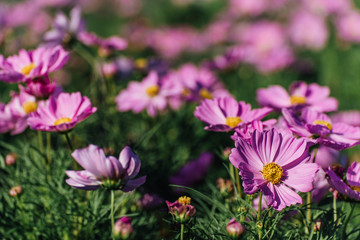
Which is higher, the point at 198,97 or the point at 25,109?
the point at 25,109

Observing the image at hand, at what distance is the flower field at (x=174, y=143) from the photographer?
78cm

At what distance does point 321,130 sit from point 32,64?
0.73m

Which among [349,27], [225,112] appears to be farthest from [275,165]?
[349,27]

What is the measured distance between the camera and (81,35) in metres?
1.47

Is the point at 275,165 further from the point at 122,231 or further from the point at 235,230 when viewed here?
the point at 122,231

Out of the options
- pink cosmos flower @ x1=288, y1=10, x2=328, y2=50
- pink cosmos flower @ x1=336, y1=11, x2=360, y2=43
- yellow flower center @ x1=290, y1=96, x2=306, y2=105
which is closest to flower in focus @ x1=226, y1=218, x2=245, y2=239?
yellow flower center @ x1=290, y1=96, x2=306, y2=105

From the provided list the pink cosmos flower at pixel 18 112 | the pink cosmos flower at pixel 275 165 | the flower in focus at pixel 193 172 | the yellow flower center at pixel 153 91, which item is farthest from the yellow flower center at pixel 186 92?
the pink cosmos flower at pixel 275 165

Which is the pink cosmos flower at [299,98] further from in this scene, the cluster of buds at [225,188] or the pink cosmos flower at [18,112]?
the pink cosmos flower at [18,112]

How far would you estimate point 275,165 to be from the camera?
810mm

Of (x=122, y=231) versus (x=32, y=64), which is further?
(x=32, y=64)

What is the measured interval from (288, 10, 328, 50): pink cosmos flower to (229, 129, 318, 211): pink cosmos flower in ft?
8.13

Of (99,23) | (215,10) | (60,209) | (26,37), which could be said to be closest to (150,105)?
(60,209)

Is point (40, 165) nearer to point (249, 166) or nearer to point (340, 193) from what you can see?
point (249, 166)

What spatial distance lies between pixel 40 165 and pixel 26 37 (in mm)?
1939
